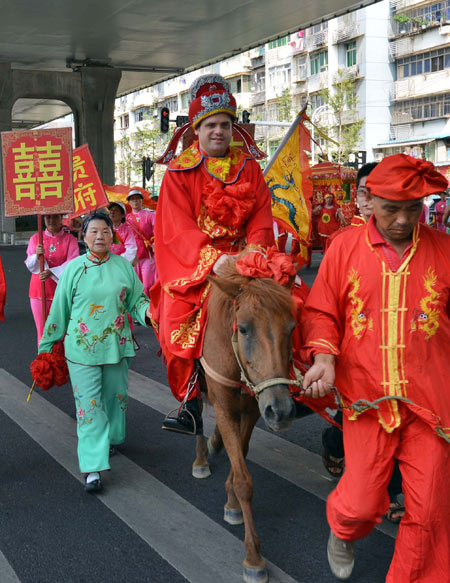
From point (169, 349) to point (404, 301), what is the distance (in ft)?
5.20

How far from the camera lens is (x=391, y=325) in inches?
126

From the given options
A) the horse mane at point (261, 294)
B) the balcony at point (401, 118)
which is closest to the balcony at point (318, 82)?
the balcony at point (401, 118)

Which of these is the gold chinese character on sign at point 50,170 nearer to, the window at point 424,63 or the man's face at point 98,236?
the man's face at point 98,236

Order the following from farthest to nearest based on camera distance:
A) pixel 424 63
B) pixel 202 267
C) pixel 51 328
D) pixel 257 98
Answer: pixel 257 98
pixel 424 63
pixel 51 328
pixel 202 267

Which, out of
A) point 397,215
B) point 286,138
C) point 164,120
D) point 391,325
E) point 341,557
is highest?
point 164,120

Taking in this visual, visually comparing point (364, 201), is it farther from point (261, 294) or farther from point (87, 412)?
point (87, 412)

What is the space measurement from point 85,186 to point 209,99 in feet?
9.54

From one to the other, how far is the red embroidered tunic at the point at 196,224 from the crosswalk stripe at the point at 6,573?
4.77ft

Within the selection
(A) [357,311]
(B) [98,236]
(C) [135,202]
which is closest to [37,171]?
(B) [98,236]

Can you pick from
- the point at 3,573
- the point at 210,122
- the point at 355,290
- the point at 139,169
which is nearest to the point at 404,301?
the point at 355,290

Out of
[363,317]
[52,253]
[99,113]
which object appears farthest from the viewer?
[99,113]

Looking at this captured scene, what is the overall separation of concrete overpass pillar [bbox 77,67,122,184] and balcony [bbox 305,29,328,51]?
25601 millimetres

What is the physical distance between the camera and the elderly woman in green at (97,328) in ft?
16.5

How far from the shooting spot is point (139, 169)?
58125 mm
